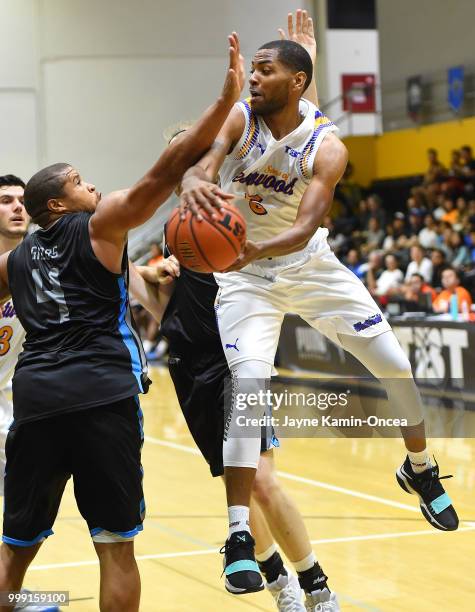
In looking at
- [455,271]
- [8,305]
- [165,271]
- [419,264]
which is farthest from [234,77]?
[419,264]

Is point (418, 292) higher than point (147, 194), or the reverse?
point (147, 194)

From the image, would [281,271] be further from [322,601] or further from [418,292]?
[418,292]

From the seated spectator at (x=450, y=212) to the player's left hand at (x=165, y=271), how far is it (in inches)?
470

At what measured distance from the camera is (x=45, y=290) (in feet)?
13.3

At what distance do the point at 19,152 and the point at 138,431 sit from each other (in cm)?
1734

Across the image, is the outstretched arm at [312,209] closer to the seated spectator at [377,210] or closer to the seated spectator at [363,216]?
the seated spectator at [377,210]

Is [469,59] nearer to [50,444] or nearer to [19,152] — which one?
[19,152]

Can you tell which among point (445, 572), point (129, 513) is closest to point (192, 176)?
point (129, 513)

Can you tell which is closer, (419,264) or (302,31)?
(302,31)

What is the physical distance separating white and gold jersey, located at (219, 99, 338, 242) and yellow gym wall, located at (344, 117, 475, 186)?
15025 millimetres

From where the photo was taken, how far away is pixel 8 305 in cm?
590

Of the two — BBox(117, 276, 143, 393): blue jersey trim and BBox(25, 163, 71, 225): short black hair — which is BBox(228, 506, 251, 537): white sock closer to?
BBox(117, 276, 143, 393): blue jersey trim

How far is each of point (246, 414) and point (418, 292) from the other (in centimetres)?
853

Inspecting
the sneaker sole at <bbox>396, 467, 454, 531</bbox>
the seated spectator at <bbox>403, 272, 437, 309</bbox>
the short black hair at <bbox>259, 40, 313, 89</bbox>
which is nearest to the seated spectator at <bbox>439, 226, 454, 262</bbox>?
the seated spectator at <bbox>403, 272, 437, 309</bbox>
